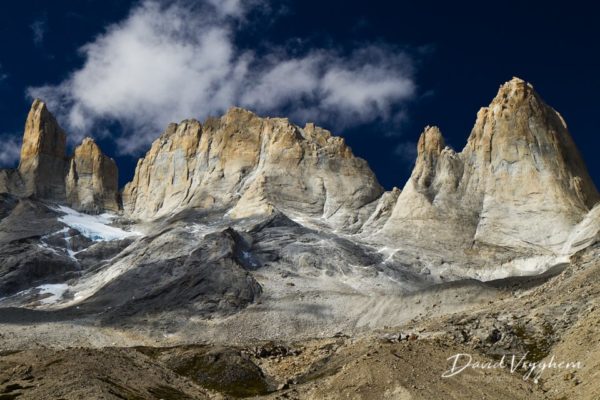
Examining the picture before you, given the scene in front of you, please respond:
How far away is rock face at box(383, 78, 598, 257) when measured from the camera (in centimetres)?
16738

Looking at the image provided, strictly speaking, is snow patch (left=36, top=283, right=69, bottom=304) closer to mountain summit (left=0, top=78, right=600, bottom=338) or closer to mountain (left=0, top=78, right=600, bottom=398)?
mountain summit (left=0, top=78, right=600, bottom=338)

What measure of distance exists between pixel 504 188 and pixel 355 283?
53495mm

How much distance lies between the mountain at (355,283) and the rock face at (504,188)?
0.38 meters

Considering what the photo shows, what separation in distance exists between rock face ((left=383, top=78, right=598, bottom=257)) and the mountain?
1.24 ft

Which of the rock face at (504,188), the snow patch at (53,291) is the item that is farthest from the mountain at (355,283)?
the snow patch at (53,291)

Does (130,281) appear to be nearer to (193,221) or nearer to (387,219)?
(193,221)

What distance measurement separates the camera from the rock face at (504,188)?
167 metres

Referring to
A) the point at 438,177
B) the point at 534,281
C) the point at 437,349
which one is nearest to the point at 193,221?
the point at 438,177

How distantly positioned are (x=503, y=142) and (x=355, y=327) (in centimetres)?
9007

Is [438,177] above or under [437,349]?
above

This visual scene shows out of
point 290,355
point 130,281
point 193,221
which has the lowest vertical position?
point 290,355

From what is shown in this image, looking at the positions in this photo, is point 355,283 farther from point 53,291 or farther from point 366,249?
point 53,291

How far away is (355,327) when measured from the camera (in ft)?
380

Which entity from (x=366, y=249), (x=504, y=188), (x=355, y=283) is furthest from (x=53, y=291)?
(x=504, y=188)
